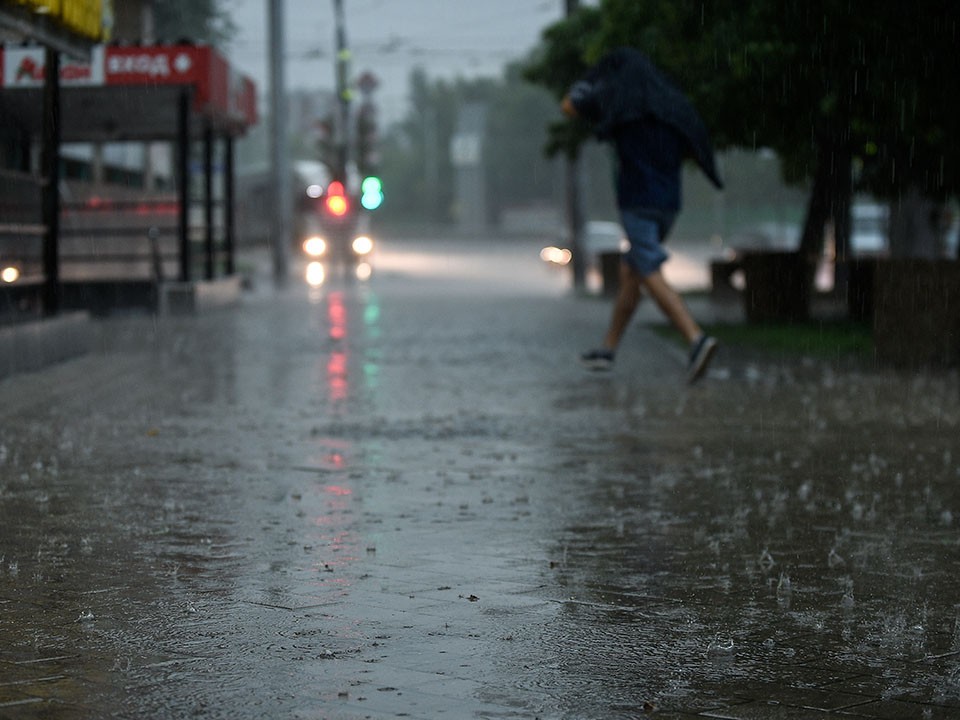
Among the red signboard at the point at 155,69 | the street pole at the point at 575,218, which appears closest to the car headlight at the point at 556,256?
the street pole at the point at 575,218

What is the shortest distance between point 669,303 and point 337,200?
94.0 ft

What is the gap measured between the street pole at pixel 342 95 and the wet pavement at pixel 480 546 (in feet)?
94.5

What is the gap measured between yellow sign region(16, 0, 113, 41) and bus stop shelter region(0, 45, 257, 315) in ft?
A: 15.7

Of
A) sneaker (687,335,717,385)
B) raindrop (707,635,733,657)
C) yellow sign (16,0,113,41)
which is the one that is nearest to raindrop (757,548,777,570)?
raindrop (707,635,733,657)

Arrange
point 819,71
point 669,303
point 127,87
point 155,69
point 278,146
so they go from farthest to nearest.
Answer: point 278,146 → point 127,87 → point 155,69 → point 819,71 → point 669,303

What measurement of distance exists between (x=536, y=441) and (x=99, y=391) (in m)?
4.09

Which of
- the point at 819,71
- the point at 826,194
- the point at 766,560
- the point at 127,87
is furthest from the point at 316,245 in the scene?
the point at 766,560

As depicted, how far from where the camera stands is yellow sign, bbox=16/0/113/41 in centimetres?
1426

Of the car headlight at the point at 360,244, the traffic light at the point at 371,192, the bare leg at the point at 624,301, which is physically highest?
the traffic light at the point at 371,192

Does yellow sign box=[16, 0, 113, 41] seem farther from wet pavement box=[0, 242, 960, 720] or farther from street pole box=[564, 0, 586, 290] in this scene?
street pole box=[564, 0, 586, 290]

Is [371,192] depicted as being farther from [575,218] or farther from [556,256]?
[556,256]

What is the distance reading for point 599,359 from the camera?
14320 millimetres

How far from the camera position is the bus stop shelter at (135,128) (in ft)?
77.0

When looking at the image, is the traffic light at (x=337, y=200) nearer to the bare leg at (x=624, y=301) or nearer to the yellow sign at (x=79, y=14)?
the yellow sign at (x=79, y=14)
